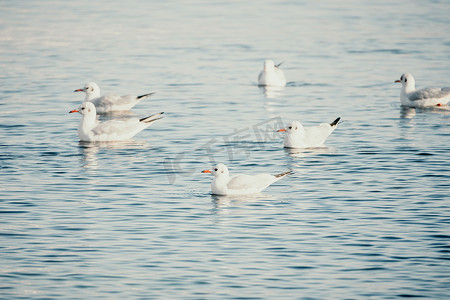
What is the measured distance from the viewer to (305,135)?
2314cm

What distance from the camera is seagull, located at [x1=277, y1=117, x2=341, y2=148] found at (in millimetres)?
22906

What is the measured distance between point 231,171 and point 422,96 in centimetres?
1052

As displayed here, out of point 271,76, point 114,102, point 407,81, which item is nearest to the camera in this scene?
point 114,102

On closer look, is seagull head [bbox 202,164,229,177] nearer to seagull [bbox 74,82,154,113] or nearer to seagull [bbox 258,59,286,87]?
seagull [bbox 74,82,154,113]

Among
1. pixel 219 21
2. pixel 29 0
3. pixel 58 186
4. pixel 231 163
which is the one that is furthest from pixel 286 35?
pixel 58 186

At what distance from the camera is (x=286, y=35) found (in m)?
46.5

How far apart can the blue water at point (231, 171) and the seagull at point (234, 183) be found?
221mm

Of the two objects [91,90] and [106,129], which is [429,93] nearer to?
[106,129]

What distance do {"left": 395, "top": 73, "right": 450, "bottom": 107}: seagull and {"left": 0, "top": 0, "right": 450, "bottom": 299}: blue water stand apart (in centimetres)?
51

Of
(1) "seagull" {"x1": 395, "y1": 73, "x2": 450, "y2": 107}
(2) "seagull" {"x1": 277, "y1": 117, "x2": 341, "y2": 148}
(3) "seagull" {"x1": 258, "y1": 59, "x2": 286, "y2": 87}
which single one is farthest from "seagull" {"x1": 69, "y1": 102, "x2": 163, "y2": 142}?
(3) "seagull" {"x1": 258, "y1": 59, "x2": 286, "y2": 87}

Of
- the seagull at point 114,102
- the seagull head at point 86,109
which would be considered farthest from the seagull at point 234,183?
the seagull at point 114,102

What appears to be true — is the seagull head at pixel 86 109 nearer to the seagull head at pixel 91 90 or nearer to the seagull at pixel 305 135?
the seagull head at pixel 91 90

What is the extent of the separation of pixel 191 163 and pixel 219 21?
31.0m

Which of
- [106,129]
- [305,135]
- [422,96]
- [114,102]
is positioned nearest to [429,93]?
[422,96]
